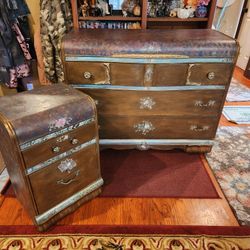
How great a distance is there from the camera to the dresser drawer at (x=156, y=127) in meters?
1.62

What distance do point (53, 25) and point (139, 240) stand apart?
175 cm

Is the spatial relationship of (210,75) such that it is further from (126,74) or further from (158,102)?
(126,74)

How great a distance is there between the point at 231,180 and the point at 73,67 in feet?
4.60

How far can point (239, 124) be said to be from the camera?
234cm

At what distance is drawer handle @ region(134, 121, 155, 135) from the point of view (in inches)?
64.4

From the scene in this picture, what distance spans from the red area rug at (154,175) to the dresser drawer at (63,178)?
0.25 m

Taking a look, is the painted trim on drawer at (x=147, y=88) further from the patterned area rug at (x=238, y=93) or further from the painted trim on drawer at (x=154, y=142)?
the patterned area rug at (x=238, y=93)

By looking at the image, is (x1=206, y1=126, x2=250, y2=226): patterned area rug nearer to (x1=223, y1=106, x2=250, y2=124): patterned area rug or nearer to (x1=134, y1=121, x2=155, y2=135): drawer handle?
(x1=223, y1=106, x2=250, y2=124): patterned area rug

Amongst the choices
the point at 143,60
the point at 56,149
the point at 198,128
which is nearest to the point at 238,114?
the point at 198,128

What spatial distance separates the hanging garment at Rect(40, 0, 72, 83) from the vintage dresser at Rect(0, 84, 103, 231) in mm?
782

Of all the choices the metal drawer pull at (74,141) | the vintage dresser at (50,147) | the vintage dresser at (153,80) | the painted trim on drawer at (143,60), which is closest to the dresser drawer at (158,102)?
the vintage dresser at (153,80)

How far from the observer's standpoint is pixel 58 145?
1.10 metres

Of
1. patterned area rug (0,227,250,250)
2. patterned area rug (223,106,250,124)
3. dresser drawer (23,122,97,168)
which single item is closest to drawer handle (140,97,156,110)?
dresser drawer (23,122,97,168)

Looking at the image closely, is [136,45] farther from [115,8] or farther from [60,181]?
[60,181]
